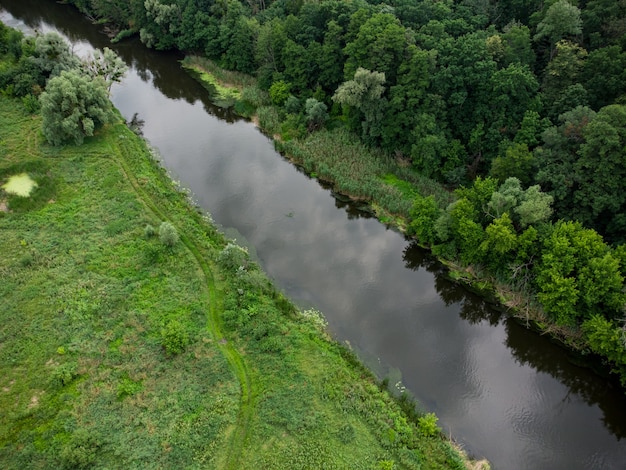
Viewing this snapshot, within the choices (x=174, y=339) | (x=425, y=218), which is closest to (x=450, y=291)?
(x=425, y=218)

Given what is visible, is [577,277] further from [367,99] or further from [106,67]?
[106,67]

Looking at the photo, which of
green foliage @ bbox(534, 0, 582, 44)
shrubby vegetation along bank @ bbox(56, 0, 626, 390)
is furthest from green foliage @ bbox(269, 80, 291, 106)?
green foliage @ bbox(534, 0, 582, 44)

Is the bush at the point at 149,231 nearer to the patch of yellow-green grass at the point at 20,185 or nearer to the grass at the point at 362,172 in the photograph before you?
the patch of yellow-green grass at the point at 20,185

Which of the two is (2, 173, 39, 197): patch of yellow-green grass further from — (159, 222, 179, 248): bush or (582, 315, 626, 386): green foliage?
(582, 315, 626, 386): green foliage

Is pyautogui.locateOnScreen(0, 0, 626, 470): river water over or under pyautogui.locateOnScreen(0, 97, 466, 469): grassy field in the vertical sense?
over

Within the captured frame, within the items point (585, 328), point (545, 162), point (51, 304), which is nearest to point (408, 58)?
point (545, 162)
